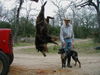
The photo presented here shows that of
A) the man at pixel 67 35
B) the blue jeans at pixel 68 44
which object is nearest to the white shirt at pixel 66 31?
the man at pixel 67 35

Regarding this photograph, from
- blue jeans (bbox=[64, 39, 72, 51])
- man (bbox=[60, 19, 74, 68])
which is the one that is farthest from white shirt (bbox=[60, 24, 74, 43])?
blue jeans (bbox=[64, 39, 72, 51])

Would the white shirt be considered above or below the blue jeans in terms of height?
above

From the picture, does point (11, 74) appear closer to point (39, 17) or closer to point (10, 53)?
point (10, 53)

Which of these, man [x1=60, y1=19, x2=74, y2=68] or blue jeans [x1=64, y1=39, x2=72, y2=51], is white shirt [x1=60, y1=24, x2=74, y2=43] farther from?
blue jeans [x1=64, y1=39, x2=72, y2=51]

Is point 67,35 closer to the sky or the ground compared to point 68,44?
closer to the sky

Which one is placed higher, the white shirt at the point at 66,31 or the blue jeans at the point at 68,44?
the white shirt at the point at 66,31

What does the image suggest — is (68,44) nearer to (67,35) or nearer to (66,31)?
(67,35)

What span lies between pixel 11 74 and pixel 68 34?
285cm


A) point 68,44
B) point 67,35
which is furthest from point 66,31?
point 68,44

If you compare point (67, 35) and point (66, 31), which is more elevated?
point (66, 31)

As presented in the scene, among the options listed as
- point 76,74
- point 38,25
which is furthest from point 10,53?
point 38,25

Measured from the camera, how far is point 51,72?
9977 millimetres

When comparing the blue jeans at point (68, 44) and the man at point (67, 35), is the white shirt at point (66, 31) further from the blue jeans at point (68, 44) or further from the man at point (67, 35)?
the blue jeans at point (68, 44)

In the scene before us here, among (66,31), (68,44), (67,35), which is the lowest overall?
(68,44)
